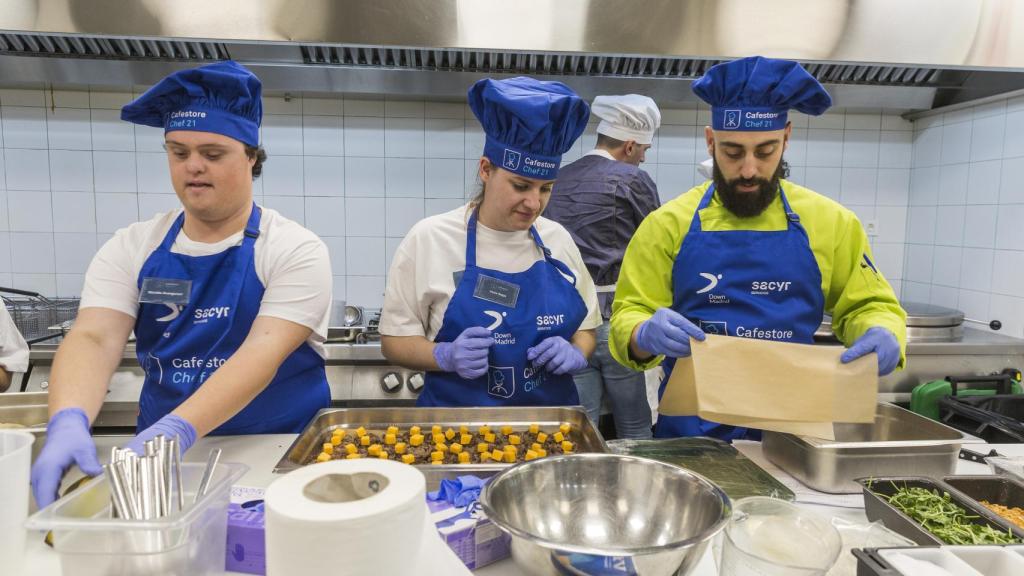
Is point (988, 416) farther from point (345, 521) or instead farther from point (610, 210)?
point (345, 521)

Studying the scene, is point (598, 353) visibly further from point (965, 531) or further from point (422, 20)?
point (965, 531)

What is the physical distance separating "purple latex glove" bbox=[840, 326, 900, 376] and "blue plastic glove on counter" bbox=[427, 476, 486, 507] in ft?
3.18

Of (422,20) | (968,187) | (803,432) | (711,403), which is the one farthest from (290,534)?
(968,187)

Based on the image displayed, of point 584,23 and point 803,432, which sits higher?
point 584,23

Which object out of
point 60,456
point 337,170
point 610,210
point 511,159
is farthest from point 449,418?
point 337,170

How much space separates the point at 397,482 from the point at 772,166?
58.0 inches

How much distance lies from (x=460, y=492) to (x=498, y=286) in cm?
87

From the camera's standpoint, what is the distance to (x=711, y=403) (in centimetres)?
141

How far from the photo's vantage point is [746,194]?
1752mm

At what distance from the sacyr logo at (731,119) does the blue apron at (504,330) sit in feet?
2.22

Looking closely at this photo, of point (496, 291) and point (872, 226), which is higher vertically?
point (872, 226)

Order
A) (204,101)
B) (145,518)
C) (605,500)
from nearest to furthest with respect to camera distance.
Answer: (145,518) < (605,500) < (204,101)

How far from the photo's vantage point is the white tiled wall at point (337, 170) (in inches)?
126

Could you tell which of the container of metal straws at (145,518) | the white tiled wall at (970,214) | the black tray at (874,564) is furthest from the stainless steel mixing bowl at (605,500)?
the white tiled wall at (970,214)
